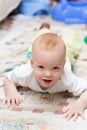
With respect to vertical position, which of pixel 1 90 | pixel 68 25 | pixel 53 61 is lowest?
pixel 68 25

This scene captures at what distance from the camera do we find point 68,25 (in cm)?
184

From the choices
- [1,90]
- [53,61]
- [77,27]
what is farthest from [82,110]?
[77,27]

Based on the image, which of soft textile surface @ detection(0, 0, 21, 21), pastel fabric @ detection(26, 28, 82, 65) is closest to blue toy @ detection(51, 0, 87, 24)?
soft textile surface @ detection(0, 0, 21, 21)

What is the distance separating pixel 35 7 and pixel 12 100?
111 cm

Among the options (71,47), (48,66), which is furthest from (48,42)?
(71,47)

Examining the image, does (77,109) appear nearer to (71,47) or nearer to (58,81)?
(58,81)

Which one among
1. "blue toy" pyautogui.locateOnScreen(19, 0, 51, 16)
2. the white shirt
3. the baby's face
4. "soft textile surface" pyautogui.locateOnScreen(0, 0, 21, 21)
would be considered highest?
the baby's face

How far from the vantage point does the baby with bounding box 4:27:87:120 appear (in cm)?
93

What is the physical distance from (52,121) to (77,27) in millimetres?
947

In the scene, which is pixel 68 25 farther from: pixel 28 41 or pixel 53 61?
pixel 53 61

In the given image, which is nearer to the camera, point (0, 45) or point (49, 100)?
point (49, 100)

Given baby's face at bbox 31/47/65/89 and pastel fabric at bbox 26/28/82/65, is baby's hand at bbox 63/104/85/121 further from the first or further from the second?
pastel fabric at bbox 26/28/82/65

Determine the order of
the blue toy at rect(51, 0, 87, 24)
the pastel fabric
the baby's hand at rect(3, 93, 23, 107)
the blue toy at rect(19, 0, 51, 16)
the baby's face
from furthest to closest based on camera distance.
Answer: the blue toy at rect(19, 0, 51, 16) → the blue toy at rect(51, 0, 87, 24) → the pastel fabric → the baby's hand at rect(3, 93, 23, 107) → the baby's face

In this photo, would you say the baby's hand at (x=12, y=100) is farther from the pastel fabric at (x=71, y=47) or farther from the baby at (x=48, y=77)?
the pastel fabric at (x=71, y=47)
